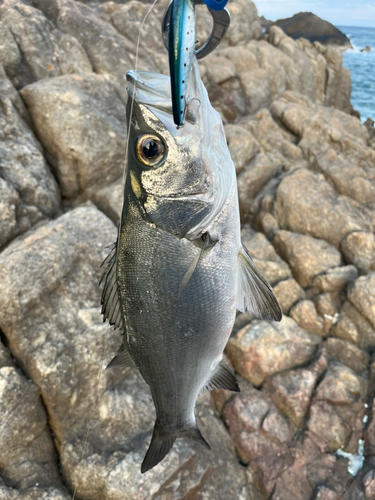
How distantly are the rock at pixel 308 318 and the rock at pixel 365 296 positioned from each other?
480 mm

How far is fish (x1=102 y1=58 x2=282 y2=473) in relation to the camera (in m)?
1.43

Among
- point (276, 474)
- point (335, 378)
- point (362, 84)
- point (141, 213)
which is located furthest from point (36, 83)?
point (362, 84)

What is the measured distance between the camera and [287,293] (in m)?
4.48

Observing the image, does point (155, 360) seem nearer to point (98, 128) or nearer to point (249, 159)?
point (98, 128)

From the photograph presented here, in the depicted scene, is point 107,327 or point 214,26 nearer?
point 214,26

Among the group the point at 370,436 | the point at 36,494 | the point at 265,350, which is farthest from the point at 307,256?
the point at 36,494

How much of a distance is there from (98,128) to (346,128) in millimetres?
5376

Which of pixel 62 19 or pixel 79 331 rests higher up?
pixel 62 19

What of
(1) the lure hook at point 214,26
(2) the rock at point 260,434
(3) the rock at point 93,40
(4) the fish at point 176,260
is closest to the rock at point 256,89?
(3) the rock at point 93,40

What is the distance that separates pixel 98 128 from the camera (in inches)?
179

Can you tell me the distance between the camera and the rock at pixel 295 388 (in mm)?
3807

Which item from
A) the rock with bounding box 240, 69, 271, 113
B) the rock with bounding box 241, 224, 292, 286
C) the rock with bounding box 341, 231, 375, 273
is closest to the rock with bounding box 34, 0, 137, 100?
the rock with bounding box 240, 69, 271, 113

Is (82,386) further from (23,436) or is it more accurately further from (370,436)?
(370,436)

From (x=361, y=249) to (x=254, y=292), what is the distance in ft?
11.3
